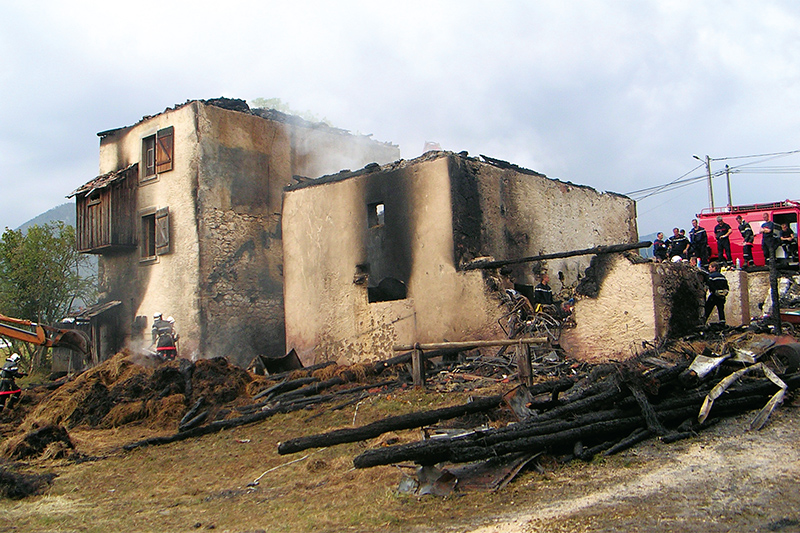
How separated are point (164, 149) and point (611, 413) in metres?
17.8

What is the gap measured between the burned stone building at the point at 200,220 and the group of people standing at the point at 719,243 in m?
12.0

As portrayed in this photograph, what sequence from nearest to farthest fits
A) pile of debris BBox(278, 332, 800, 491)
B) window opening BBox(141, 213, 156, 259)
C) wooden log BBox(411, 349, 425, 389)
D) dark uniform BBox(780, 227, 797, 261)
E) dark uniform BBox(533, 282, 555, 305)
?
pile of debris BBox(278, 332, 800, 491), wooden log BBox(411, 349, 425, 389), dark uniform BBox(533, 282, 555, 305), dark uniform BBox(780, 227, 797, 261), window opening BBox(141, 213, 156, 259)

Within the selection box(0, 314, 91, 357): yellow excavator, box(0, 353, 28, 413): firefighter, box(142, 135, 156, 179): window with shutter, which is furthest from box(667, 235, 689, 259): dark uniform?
box(0, 353, 28, 413): firefighter

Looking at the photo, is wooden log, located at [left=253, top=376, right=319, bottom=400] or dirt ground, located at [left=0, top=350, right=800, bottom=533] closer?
dirt ground, located at [left=0, top=350, right=800, bottom=533]

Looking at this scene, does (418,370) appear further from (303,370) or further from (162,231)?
(162,231)

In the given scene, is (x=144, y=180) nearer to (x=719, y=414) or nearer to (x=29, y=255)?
(x=29, y=255)

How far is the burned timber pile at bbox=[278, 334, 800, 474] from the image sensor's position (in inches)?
245

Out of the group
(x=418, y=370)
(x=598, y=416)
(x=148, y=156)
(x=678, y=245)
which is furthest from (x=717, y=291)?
(x=148, y=156)

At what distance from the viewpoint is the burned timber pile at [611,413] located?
623 cm

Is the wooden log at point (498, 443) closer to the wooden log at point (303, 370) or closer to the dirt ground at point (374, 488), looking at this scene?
the dirt ground at point (374, 488)

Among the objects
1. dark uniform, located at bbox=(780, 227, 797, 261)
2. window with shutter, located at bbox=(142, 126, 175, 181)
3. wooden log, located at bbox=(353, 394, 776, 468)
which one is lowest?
wooden log, located at bbox=(353, 394, 776, 468)

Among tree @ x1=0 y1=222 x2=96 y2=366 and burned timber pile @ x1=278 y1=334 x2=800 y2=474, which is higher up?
tree @ x1=0 y1=222 x2=96 y2=366

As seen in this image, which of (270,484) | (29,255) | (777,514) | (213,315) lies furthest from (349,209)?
(29,255)

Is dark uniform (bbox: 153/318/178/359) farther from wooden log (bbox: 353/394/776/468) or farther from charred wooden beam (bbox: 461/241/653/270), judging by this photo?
wooden log (bbox: 353/394/776/468)
